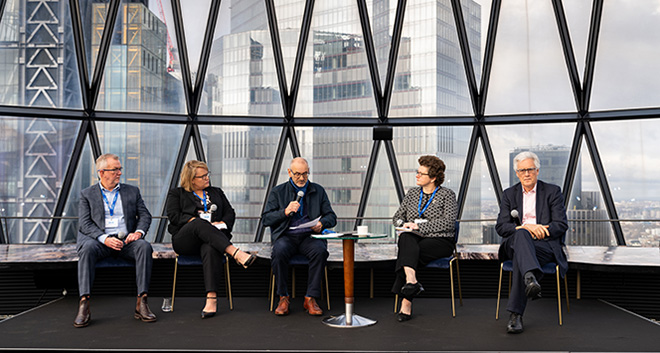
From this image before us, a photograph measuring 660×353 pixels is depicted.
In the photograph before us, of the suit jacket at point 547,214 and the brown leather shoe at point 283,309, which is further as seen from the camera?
the brown leather shoe at point 283,309

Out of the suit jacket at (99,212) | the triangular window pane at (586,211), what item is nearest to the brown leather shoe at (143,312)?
the suit jacket at (99,212)

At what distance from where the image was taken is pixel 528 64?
9.50 meters

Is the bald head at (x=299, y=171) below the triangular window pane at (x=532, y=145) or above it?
below

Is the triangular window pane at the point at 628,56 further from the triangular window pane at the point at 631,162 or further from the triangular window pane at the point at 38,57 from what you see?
the triangular window pane at the point at 38,57

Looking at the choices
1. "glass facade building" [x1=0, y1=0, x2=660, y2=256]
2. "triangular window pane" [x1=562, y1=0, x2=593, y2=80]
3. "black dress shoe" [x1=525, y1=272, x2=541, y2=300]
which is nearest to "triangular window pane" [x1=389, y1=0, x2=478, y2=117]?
"glass facade building" [x1=0, y1=0, x2=660, y2=256]

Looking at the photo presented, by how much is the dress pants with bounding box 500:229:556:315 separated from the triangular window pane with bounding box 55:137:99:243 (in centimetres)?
725

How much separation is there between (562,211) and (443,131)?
18.1 ft

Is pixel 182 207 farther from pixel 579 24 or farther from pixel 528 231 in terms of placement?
pixel 579 24

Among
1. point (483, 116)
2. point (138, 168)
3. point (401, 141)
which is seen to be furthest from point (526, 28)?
point (138, 168)

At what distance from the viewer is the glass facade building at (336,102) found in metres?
8.80

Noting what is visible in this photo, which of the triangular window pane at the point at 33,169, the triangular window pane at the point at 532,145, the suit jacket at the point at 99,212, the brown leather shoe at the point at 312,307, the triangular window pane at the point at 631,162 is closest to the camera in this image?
the brown leather shoe at the point at 312,307

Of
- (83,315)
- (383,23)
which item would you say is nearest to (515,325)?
(83,315)

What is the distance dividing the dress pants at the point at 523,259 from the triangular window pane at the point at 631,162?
5735 mm

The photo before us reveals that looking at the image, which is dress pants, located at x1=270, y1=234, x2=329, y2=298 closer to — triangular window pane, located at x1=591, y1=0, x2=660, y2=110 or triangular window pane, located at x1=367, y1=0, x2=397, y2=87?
triangular window pane, located at x1=367, y1=0, x2=397, y2=87
